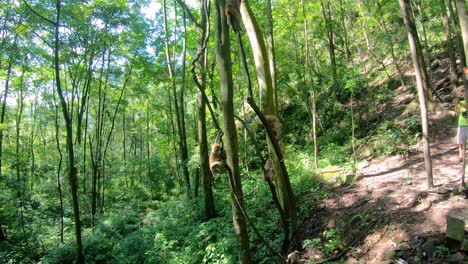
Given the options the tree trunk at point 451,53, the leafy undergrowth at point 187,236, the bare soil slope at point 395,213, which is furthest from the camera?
the tree trunk at point 451,53

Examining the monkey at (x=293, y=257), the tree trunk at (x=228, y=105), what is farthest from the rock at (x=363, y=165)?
the tree trunk at (x=228, y=105)

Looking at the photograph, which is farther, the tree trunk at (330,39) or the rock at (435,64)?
the rock at (435,64)

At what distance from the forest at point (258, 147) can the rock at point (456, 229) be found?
0.03 meters

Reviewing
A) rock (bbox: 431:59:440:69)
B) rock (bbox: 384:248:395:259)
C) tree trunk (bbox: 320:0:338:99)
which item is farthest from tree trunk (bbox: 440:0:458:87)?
rock (bbox: 384:248:395:259)

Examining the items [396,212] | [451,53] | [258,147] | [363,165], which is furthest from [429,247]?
[451,53]

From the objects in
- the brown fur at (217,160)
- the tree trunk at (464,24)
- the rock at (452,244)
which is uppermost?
the tree trunk at (464,24)

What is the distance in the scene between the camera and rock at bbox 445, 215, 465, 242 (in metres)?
4.05

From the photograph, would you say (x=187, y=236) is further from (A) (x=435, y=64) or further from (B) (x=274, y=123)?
(A) (x=435, y=64)

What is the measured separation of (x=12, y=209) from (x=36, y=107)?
15569 mm

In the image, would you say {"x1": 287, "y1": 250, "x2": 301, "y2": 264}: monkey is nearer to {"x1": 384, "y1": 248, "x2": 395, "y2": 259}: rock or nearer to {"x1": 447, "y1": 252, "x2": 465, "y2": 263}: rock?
{"x1": 384, "y1": 248, "x2": 395, "y2": 259}: rock

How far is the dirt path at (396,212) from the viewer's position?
448 cm

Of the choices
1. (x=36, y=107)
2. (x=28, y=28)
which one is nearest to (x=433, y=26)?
(x=28, y=28)

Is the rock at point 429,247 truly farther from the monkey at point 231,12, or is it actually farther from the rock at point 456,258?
the monkey at point 231,12

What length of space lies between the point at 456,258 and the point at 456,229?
15.8 inches
